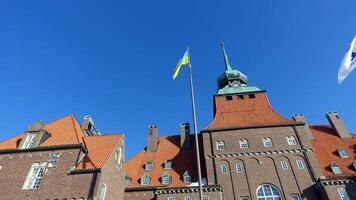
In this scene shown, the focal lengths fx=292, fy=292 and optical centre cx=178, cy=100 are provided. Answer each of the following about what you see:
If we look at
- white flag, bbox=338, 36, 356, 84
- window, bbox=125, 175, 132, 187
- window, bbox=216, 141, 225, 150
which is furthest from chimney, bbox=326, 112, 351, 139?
window, bbox=125, 175, 132, 187

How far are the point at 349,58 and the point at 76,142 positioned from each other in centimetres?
2499

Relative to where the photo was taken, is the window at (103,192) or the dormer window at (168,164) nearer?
the window at (103,192)

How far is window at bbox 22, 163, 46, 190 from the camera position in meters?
26.6

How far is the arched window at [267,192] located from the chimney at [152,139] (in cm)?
1689

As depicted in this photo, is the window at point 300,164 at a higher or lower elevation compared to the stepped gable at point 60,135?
lower

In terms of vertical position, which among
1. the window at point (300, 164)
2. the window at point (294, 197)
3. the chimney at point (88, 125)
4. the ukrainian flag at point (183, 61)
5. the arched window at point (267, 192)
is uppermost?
the chimney at point (88, 125)

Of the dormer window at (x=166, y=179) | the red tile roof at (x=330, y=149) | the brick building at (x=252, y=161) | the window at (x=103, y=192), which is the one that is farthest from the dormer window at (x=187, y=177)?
the red tile roof at (x=330, y=149)

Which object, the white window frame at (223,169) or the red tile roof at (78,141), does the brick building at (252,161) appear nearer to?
the white window frame at (223,169)

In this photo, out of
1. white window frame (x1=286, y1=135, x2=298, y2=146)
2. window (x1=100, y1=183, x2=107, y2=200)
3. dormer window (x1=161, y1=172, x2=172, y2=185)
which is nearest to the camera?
window (x1=100, y1=183, x2=107, y2=200)

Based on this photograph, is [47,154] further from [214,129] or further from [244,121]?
[244,121]

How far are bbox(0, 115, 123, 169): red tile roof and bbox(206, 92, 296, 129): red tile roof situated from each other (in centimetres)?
1450

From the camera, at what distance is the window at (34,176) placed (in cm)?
2662

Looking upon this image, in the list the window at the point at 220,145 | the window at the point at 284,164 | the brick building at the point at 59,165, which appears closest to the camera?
the brick building at the point at 59,165

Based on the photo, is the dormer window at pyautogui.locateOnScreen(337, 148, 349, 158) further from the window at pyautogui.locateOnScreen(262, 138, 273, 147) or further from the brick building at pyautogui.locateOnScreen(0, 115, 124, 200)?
the brick building at pyautogui.locateOnScreen(0, 115, 124, 200)
